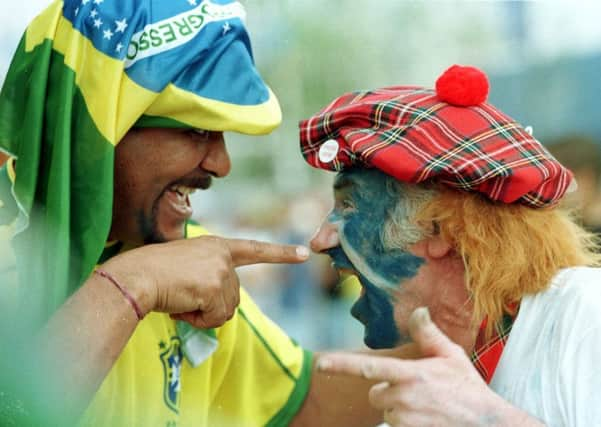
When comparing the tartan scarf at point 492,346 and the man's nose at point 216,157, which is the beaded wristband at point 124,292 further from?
the tartan scarf at point 492,346

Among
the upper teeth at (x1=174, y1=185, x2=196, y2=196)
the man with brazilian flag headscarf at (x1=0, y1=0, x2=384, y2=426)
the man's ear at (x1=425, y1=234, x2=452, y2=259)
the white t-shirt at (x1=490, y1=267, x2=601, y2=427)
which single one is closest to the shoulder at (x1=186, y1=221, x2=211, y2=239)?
the man with brazilian flag headscarf at (x1=0, y1=0, x2=384, y2=426)

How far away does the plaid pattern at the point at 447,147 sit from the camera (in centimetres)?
196

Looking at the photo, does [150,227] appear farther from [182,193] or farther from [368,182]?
[368,182]

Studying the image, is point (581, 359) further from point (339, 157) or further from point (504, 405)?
point (339, 157)

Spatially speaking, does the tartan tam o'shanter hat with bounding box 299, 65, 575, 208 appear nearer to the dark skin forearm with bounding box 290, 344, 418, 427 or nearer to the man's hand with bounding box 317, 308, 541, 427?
the man's hand with bounding box 317, 308, 541, 427

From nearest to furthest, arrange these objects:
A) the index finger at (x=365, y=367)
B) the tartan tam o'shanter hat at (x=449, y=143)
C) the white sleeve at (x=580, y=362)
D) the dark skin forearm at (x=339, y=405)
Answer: the index finger at (x=365, y=367) < the white sleeve at (x=580, y=362) < the tartan tam o'shanter hat at (x=449, y=143) < the dark skin forearm at (x=339, y=405)

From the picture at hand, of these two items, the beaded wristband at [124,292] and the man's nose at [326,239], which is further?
the man's nose at [326,239]

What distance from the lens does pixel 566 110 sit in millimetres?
4492

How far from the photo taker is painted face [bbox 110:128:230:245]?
2.19 meters

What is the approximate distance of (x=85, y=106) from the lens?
79.5 inches

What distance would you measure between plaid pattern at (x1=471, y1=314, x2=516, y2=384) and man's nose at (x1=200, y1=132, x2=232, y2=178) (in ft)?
2.52

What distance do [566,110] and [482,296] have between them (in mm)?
2720

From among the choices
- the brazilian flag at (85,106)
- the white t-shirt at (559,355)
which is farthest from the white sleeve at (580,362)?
the brazilian flag at (85,106)

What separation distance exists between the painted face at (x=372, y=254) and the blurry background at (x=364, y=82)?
1832 millimetres
